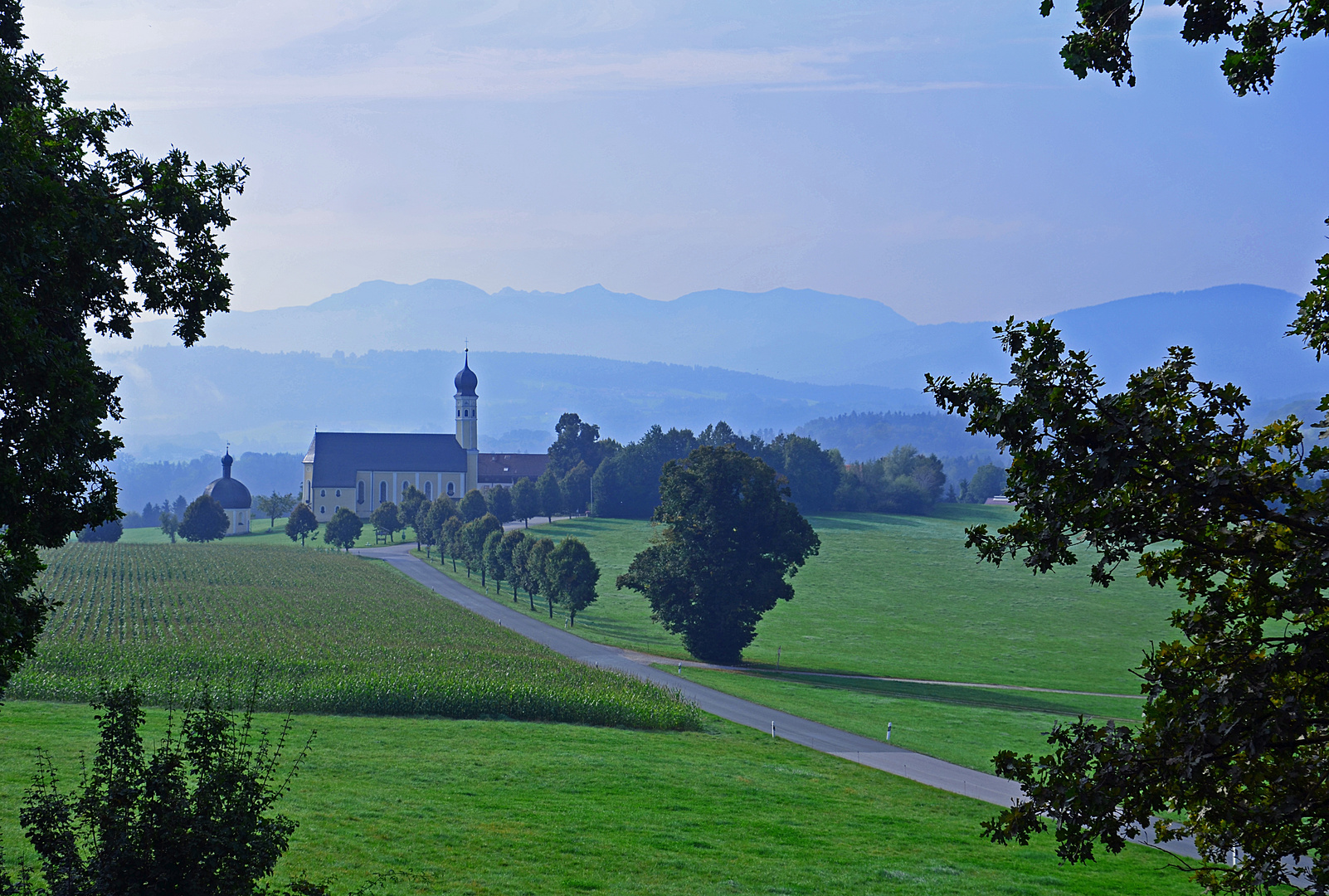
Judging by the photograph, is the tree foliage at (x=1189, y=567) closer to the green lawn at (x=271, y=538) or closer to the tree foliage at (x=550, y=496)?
the green lawn at (x=271, y=538)

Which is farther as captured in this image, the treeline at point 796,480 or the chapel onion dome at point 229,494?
the chapel onion dome at point 229,494

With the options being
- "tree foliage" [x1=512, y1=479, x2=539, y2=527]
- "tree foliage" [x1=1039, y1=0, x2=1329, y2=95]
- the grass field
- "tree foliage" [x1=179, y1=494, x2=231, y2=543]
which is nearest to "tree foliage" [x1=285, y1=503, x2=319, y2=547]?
"tree foliage" [x1=179, y1=494, x2=231, y2=543]

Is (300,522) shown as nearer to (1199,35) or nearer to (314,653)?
(314,653)

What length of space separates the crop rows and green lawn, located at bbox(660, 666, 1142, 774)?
605cm

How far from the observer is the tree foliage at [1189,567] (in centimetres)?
635

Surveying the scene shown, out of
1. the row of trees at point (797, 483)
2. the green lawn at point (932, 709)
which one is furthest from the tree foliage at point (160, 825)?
the row of trees at point (797, 483)

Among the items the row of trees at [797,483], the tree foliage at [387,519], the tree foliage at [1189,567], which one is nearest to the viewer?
the tree foliage at [1189,567]

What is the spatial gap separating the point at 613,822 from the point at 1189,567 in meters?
14.5

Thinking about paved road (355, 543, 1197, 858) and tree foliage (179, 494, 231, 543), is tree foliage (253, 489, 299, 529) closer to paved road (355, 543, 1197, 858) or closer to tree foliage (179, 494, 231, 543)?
tree foliage (179, 494, 231, 543)

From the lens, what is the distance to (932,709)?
4072cm

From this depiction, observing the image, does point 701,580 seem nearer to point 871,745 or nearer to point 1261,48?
point 871,745

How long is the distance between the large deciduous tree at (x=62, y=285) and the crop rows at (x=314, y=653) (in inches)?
268

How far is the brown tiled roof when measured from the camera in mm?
161250

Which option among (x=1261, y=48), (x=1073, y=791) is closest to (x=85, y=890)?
(x=1073, y=791)
